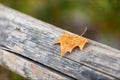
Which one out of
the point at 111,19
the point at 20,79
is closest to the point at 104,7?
the point at 111,19

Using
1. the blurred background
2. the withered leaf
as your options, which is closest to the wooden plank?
the withered leaf

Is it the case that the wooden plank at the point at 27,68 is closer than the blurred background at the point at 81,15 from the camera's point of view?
Yes

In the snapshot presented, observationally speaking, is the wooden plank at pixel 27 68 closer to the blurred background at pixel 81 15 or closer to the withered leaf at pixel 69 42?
the withered leaf at pixel 69 42

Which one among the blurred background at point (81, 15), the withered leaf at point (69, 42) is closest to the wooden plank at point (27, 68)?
the withered leaf at point (69, 42)

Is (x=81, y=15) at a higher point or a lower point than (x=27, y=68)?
higher

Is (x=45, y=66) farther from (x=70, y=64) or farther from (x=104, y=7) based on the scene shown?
(x=104, y=7)

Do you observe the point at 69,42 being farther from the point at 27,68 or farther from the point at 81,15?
the point at 81,15

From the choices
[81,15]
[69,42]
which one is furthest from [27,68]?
[81,15]
